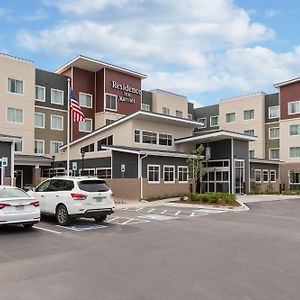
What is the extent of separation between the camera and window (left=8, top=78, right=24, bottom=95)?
135 feet

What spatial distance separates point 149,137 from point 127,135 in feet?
7.18

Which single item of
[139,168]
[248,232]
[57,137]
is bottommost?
[248,232]

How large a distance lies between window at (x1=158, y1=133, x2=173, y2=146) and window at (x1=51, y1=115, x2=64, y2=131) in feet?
46.3

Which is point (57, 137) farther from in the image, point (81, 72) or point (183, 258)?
point (183, 258)

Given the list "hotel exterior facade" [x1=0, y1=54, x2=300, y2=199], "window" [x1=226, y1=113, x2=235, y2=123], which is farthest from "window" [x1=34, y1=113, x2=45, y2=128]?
"window" [x1=226, y1=113, x2=235, y2=123]

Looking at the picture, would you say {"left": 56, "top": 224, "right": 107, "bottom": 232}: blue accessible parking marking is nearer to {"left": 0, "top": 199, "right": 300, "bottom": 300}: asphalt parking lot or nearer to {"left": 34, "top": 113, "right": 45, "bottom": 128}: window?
{"left": 0, "top": 199, "right": 300, "bottom": 300}: asphalt parking lot

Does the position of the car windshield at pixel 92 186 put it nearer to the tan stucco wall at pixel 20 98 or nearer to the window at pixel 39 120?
the tan stucco wall at pixel 20 98

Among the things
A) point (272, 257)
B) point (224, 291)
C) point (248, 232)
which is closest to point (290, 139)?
point (248, 232)

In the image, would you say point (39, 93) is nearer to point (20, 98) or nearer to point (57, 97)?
point (57, 97)

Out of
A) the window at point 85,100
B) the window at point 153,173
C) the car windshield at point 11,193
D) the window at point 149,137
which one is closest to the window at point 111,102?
the window at point 85,100

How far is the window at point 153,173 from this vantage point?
3188cm

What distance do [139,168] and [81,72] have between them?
2091 centimetres

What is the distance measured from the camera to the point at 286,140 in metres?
52.5

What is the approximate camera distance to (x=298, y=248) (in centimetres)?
1085
